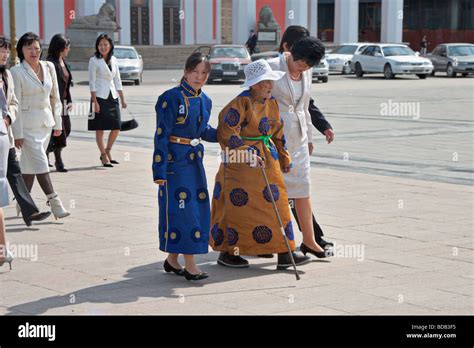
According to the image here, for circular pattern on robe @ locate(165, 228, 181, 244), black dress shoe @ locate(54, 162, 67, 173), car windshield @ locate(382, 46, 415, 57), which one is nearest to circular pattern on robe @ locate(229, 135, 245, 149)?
circular pattern on robe @ locate(165, 228, 181, 244)

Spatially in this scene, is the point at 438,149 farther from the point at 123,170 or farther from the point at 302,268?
the point at 302,268

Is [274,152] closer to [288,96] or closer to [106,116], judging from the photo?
[288,96]

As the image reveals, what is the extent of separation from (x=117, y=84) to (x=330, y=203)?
13.8ft

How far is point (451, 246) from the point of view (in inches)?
293

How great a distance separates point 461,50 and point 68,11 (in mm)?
19106

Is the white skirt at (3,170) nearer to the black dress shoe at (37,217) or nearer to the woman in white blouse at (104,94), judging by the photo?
the black dress shoe at (37,217)

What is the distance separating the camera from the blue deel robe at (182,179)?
6.47m

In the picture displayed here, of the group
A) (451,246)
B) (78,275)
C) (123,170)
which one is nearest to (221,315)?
(78,275)

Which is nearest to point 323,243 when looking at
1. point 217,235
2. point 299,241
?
point 299,241

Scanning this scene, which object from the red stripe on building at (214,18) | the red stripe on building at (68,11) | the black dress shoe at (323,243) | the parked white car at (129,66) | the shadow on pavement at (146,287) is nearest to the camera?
the shadow on pavement at (146,287)

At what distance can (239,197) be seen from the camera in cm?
675

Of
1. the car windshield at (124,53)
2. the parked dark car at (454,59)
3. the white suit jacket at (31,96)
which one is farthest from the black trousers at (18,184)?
the parked dark car at (454,59)

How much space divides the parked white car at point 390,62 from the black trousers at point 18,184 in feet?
93.3

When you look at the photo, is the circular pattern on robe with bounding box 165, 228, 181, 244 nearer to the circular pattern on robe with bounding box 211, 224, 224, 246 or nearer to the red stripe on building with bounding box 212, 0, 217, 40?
the circular pattern on robe with bounding box 211, 224, 224, 246
